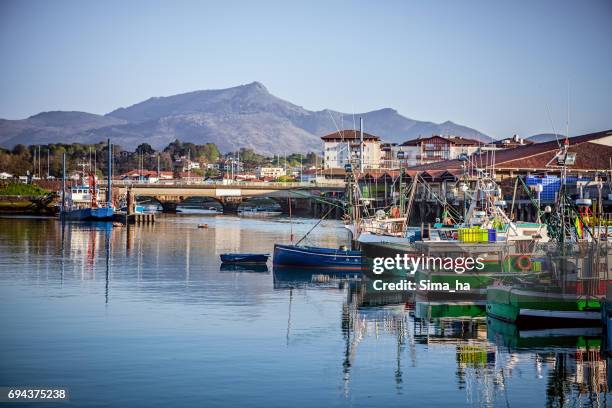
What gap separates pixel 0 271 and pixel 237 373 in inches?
1097

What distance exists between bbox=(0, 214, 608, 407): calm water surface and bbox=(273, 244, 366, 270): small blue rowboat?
3.57m

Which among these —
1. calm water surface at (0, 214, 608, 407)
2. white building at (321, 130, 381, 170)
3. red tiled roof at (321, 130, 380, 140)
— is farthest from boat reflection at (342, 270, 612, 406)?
white building at (321, 130, 381, 170)

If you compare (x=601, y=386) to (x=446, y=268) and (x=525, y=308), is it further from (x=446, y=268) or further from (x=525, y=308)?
(x=446, y=268)

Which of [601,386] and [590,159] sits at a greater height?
[590,159]

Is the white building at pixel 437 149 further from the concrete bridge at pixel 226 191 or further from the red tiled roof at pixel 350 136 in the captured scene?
the concrete bridge at pixel 226 191

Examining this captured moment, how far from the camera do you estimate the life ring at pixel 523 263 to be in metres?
33.4

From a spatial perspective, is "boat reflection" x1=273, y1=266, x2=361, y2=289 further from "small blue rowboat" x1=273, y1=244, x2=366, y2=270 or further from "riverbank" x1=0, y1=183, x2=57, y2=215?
"riverbank" x1=0, y1=183, x2=57, y2=215

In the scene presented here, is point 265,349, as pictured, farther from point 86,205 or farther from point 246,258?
point 86,205

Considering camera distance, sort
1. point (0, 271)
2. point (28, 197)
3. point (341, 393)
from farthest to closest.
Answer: point (28, 197) < point (0, 271) < point (341, 393)

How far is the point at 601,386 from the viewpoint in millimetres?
23141

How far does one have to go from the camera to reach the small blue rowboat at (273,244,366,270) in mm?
48344

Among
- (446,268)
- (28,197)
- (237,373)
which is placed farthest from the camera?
(28,197)

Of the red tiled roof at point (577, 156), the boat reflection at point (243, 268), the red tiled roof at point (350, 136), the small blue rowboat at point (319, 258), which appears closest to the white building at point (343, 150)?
the red tiled roof at point (350, 136)

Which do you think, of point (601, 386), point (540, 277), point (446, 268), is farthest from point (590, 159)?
point (601, 386)
